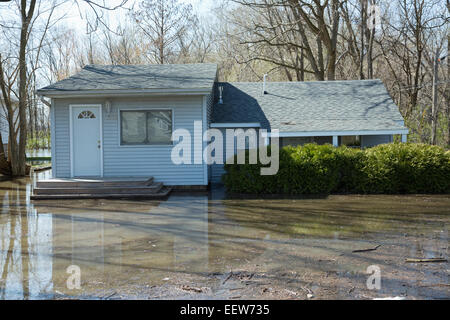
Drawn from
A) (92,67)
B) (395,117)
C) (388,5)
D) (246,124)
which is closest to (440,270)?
(246,124)

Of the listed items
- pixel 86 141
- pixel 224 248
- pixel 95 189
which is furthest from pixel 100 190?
pixel 224 248

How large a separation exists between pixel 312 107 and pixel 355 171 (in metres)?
5.05

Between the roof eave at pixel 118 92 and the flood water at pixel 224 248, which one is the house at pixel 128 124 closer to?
the roof eave at pixel 118 92

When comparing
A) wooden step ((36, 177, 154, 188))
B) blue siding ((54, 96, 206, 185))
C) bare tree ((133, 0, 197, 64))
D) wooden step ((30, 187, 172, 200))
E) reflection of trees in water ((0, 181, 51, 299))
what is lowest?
reflection of trees in water ((0, 181, 51, 299))

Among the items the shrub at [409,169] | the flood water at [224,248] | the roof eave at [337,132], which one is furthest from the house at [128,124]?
the shrub at [409,169]

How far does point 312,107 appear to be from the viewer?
53.2 feet

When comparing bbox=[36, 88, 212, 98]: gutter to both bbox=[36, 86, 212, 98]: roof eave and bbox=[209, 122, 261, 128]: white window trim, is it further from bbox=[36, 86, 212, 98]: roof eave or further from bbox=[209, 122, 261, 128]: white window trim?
bbox=[209, 122, 261, 128]: white window trim

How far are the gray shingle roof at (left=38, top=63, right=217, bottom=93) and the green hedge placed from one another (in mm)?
3143

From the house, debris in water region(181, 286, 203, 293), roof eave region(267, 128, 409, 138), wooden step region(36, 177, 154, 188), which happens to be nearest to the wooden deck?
wooden step region(36, 177, 154, 188)

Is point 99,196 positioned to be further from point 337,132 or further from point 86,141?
point 337,132

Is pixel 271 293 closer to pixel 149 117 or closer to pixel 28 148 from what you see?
pixel 149 117

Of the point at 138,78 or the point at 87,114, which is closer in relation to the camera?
the point at 87,114

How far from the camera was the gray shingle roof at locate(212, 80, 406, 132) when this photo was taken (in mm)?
14789

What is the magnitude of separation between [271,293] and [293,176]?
296 inches
